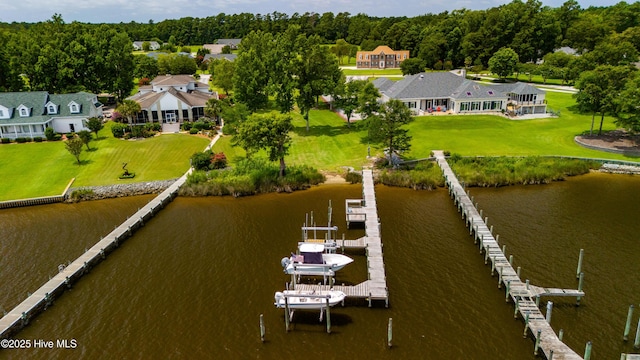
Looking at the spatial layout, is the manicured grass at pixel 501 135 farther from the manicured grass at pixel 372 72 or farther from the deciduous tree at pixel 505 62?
the manicured grass at pixel 372 72

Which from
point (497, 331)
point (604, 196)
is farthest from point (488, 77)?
point (497, 331)

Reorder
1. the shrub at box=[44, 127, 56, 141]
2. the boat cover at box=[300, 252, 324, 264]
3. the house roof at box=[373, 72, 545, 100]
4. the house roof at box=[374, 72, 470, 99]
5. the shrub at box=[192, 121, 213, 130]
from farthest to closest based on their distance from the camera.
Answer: the house roof at box=[374, 72, 470, 99]
the house roof at box=[373, 72, 545, 100]
the shrub at box=[192, 121, 213, 130]
the shrub at box=[44, 127, 56, 141]
the boat cover at box=[300, 252, 324, 264]

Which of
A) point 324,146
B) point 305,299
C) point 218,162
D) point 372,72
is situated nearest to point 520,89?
point 324,146

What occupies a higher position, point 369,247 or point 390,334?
point 369,247

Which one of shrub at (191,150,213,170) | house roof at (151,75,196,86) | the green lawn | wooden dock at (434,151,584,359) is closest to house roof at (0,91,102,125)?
the green lawn

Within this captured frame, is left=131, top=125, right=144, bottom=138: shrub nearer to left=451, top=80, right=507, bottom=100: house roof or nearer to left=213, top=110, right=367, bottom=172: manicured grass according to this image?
left=213, top=110, right=367, bottom=172: manicured grass

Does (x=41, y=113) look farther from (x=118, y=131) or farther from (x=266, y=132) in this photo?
(x=266, y=132)
